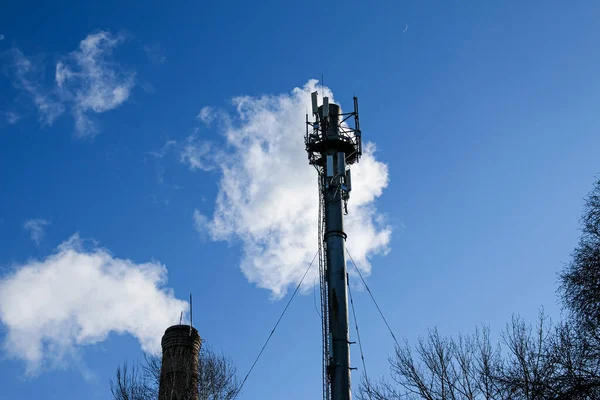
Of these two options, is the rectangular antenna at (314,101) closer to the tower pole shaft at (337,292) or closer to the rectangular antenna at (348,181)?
the tower pole shaft at (337,292)

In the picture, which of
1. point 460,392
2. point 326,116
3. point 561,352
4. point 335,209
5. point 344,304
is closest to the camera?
point 561,352

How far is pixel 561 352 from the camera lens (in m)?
20.0

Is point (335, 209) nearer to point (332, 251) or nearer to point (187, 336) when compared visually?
point (332, 251)

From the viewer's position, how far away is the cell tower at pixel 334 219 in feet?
90.0

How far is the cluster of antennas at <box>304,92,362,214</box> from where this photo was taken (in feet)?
104

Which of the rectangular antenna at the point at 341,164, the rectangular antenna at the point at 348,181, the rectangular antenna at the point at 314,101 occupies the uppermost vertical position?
the rectangular antenna at the point at 314,101

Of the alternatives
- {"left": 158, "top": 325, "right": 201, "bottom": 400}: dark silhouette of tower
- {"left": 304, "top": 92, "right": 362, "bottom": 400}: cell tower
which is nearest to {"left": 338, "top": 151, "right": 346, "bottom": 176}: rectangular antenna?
{"left": 304, "top": 92, "right": 362, "bottom": 400}: cell tower

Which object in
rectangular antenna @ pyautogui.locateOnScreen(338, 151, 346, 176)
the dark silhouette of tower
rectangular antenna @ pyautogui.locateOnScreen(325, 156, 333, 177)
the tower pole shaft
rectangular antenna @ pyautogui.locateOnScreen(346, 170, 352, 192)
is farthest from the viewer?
rectangular antenna @ pyautogui.locateOnScreen(346, 170, 352, 192)

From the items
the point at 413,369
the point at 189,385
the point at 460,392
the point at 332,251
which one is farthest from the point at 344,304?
the point at 189,385

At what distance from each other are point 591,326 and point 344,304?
35.8 ft

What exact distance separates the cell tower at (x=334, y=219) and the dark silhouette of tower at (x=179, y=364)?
699 centimetres

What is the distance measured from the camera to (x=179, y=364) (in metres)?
31.8

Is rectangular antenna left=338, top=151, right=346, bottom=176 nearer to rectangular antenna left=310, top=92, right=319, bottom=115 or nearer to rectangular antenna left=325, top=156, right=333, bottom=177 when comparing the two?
rectangular antenna left=325, top=156, right=333, bottom=177

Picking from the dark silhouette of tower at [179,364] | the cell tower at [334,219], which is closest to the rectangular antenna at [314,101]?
the cell tower at [334,219]
